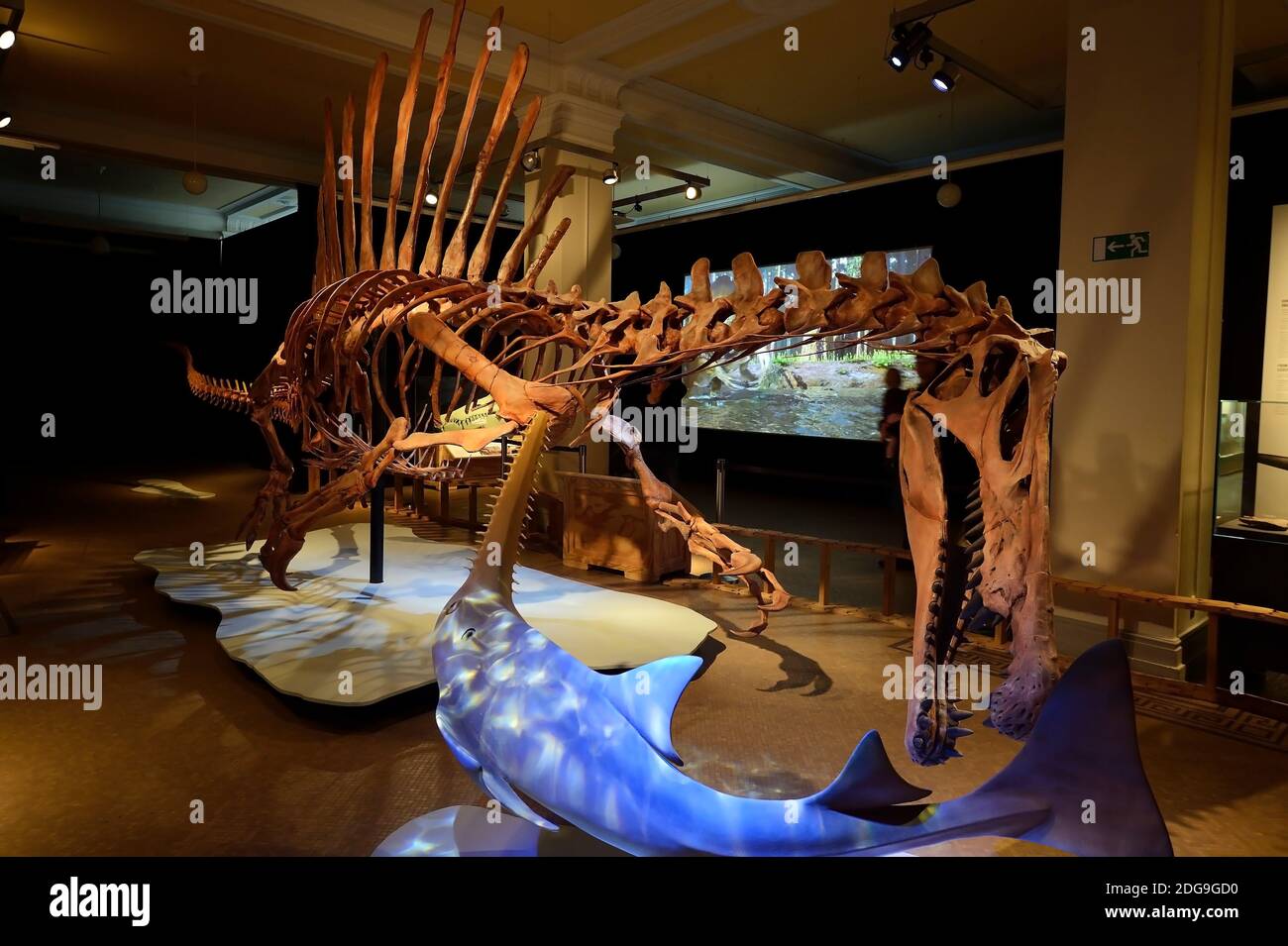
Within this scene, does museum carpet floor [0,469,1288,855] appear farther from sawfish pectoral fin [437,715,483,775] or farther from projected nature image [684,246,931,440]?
projected nature image [684,246,931,440]

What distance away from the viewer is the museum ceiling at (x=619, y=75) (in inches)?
271

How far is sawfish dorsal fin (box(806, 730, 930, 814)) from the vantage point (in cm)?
171

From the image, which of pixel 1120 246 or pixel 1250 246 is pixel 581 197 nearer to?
pixel 1120 246

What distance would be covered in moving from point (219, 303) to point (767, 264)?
8.44 metres

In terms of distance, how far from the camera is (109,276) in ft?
44.3

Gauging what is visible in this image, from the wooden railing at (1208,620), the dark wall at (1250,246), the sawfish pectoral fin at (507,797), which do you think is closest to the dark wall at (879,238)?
the dark wall at (1250,246)

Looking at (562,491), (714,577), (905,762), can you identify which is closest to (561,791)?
(905,762)

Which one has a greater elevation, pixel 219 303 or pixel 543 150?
pixel 543 150

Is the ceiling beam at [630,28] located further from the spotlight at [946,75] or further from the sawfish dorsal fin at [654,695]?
the sawfish dorsal fin at [654,695]

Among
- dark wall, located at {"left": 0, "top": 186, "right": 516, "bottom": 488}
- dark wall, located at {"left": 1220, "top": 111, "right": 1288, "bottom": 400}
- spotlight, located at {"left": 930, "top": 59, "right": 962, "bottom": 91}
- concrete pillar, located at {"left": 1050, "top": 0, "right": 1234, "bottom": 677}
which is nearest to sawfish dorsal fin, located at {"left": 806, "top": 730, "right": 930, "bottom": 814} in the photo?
concrete pillar, located at {"left": 1050, "top": 0, "right": 1234, "bottom": 677}

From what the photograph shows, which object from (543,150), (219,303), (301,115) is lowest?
(219,303)

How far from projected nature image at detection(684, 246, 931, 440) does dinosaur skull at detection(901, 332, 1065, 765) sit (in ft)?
26.1
